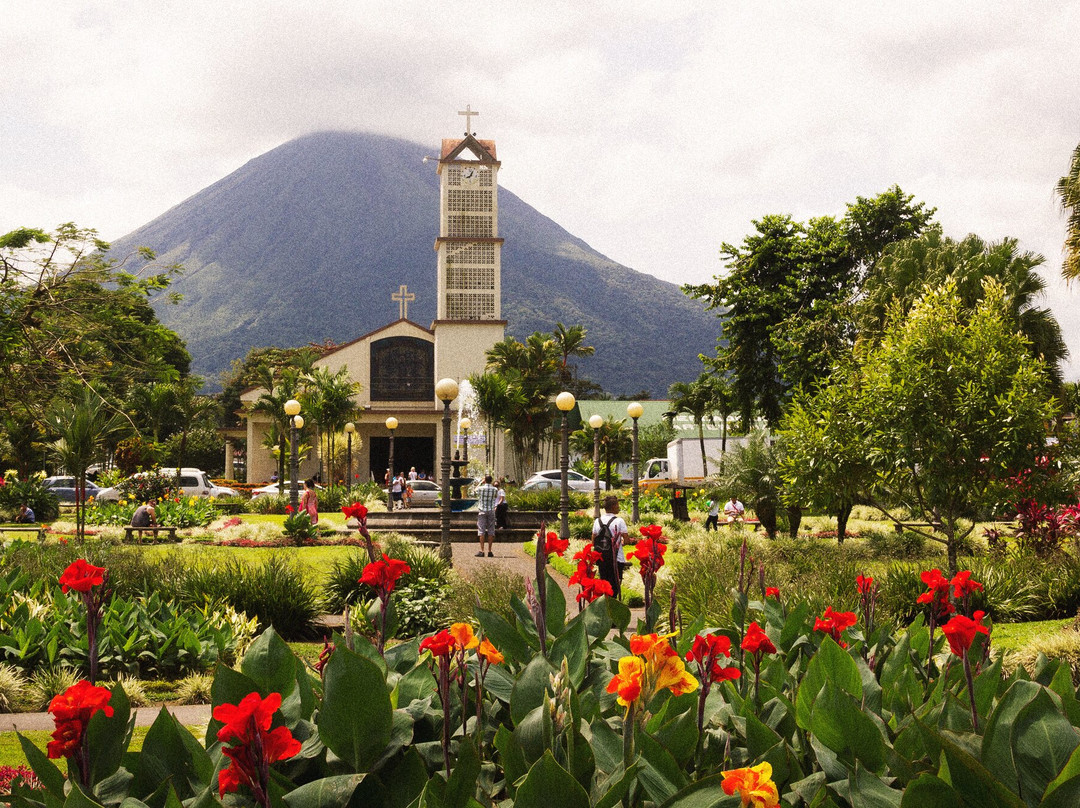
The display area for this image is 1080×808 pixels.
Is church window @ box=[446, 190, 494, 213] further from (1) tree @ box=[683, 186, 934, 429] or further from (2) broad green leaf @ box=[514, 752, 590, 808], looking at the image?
(2) broad green leaf @ box=[514, 752, 590, 808]

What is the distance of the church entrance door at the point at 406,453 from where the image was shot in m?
53.5

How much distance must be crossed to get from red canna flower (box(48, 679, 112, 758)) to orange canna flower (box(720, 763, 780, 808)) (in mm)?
1274

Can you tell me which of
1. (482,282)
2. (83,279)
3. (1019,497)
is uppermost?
(482,282)

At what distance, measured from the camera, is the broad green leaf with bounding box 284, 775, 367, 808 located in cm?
167

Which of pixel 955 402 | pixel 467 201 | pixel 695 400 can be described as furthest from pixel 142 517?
pixel 695 400

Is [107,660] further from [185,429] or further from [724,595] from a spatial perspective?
[185,429]

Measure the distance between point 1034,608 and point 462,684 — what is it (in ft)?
32.7

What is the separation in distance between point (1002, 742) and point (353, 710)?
137 centimetres

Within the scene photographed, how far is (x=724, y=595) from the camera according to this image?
7.86m

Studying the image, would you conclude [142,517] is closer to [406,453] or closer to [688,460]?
[688,460]

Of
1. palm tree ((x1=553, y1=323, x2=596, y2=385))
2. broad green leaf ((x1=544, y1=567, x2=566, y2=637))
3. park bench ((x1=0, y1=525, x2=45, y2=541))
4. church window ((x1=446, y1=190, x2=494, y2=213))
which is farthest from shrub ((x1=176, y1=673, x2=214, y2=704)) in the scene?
church window ((x1=446, y1=190, x2=494, y2=213))

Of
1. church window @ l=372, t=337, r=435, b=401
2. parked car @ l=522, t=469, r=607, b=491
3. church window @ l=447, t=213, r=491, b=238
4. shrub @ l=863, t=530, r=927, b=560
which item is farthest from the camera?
church window @ l=447, t=213, r=491, b=238

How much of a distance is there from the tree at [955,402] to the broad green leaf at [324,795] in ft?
34.9

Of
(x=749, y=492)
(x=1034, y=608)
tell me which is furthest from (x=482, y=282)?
(x=1034, y=608)
